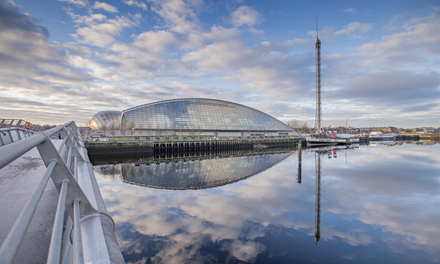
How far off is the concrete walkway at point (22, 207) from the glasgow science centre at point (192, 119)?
54.0 metres

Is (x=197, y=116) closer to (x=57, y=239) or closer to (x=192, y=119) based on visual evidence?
(x=192, y=119)

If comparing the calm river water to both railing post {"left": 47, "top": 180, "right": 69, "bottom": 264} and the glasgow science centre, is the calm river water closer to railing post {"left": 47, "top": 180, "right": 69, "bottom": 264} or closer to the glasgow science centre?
railing post {"left": 47, "top": 180, "right": 69, "bottom": 264}

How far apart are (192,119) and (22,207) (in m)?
59.4

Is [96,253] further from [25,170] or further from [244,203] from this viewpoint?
[244,203]

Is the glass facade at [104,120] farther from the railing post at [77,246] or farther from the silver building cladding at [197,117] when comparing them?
the railing post at [77,246]

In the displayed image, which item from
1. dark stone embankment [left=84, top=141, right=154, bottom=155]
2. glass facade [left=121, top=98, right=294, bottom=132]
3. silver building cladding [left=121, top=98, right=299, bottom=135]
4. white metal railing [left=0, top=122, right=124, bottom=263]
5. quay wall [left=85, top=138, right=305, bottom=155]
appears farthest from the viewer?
glass facade [left=121, top=98, right=294, bottom=132]

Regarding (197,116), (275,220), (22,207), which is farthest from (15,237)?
(197,116)

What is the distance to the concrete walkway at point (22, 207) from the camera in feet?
6.59

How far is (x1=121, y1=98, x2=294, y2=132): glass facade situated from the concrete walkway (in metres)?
54.8

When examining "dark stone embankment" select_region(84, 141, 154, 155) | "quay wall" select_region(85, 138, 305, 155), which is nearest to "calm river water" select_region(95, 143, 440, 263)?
"dark stone embankment" select_region(84, 141, 154, 155)

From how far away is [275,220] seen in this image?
9.32 meters

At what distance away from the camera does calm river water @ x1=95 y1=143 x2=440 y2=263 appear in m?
6.88

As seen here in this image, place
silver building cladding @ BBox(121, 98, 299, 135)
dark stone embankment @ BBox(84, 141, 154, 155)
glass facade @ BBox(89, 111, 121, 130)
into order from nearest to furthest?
dark stone embankment @ BBox(84, 141, 154, 155), silver building cladding @ BBox(121, 98, 299, 135), glass facade @ BBox(89, 111, 121, 130)

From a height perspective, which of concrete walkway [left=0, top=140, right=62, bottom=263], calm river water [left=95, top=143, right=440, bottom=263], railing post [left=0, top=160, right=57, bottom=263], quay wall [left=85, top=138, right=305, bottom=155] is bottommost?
calm river water [left=95, top=143, right=440, bottom=263]
